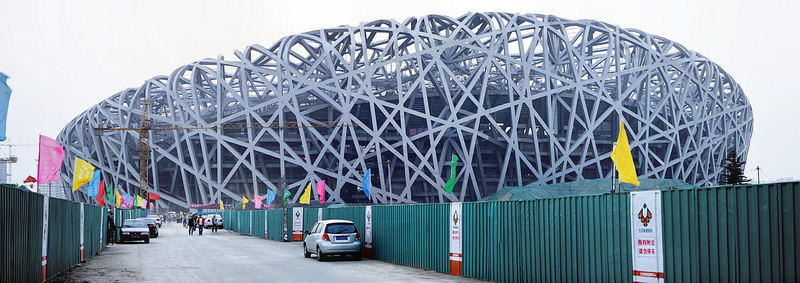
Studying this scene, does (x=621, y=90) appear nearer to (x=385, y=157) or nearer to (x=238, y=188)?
(x=385, y=157)

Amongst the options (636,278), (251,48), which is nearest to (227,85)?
(251,48)

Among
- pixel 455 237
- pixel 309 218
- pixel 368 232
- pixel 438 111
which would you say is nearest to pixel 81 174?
pixel 309 218

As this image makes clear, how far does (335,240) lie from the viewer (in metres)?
21.2

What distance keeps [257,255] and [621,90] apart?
6027cm

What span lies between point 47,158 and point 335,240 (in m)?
8.46

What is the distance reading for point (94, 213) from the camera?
24516 mm

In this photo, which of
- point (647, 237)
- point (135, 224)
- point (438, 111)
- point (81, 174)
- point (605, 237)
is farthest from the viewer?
point (438, 111)

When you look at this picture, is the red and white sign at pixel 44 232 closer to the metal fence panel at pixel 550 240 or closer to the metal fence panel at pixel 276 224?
the metal fence panel at pixel 550 240

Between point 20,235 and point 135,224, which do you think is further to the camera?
point 135,224

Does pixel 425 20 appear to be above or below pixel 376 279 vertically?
above

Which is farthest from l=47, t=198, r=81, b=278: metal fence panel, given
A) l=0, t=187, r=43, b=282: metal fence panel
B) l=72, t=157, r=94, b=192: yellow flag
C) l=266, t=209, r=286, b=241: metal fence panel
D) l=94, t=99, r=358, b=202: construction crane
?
l=94, t=99, r=358, b=202: construction crane

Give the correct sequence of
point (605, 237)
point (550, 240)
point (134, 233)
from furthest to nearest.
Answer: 1. point (134, 233)
2. point (550, 240)
3. point (605, 237)

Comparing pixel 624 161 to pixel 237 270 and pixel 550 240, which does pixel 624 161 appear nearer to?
pixel 550 240

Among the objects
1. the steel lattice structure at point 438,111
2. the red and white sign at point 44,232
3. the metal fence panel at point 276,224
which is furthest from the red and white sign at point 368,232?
the steel lattice structure at point 438,111
